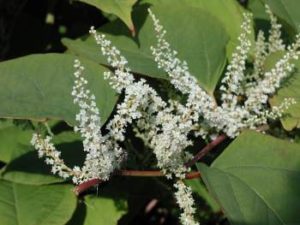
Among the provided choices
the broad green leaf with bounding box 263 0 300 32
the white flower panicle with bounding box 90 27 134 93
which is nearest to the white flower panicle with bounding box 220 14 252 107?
the broad green leaf with bounding box 263 0 300 32

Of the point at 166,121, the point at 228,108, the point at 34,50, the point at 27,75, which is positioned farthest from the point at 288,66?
the point at 34,50

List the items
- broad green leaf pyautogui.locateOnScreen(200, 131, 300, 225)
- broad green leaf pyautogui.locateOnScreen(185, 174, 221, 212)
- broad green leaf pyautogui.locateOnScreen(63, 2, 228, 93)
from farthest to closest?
broad green leaf pyautogui.locateOnScreen(185, 174, 221, 212), broad green leaf pyautogui.locateOnScreen(63, 2, 228, 93), broad green leaf pyautogui.locateOnScreen(200, 131, 300, 225)

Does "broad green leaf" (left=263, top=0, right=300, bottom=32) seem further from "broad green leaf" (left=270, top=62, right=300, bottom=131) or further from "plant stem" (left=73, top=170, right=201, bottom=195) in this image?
"plant stem" (left=73, top=170, right=201, bottom=195)

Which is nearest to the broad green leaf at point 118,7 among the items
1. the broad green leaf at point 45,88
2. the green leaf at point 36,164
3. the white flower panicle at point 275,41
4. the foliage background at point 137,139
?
the foliage background at point 137,139

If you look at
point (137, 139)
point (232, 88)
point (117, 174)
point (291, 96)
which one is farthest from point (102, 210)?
point (291, 96)

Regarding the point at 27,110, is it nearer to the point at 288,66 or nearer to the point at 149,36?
the point at 149,36

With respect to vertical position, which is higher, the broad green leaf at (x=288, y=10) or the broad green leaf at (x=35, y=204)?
the broad green leaf at (x=288, y=10)

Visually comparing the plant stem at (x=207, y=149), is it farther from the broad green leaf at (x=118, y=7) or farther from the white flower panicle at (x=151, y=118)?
the broad green leaf at (x=118, y=7)
